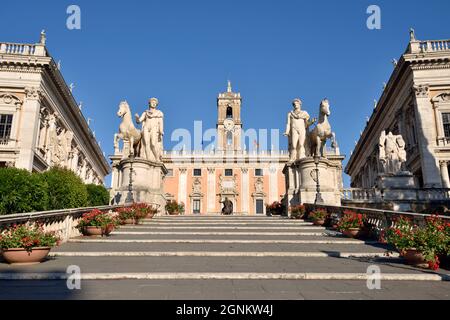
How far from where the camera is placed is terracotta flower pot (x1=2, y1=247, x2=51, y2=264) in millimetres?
6117

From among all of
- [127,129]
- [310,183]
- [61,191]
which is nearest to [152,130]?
[127,129]

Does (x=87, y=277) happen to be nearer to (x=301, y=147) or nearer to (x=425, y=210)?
(x=301, y=147)

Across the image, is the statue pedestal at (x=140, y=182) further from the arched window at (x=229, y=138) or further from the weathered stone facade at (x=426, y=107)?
the arched window at (x=229, y=138)

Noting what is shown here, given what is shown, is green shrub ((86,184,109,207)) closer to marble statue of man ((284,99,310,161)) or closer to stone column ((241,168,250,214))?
marble statue of man ((284,99,310,161))

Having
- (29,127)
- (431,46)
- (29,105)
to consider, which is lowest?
(29,127)

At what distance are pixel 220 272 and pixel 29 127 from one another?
26.9m

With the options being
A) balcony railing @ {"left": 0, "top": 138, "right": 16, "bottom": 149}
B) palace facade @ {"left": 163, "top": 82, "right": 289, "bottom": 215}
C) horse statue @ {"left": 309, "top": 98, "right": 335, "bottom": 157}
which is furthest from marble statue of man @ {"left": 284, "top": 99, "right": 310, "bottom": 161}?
palace facade @ {"left": 163, "top": 82, "right": 289, "bottom": 215}

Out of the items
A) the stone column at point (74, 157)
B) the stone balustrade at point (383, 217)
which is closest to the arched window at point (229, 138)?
the stone column at point (74, 157)

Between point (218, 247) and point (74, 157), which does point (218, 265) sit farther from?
point (74, 157)

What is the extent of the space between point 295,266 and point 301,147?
41.9 ft

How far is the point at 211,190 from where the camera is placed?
56.8 m

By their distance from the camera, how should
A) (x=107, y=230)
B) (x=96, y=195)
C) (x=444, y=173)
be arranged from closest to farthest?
(x=107, y=230) < (x=96, y=195) < (x=444, y=173)

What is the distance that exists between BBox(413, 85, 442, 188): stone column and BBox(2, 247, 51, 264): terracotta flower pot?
1031 inches

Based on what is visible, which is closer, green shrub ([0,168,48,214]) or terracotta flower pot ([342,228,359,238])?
terracotta flower pot ([342,228,359,238])
